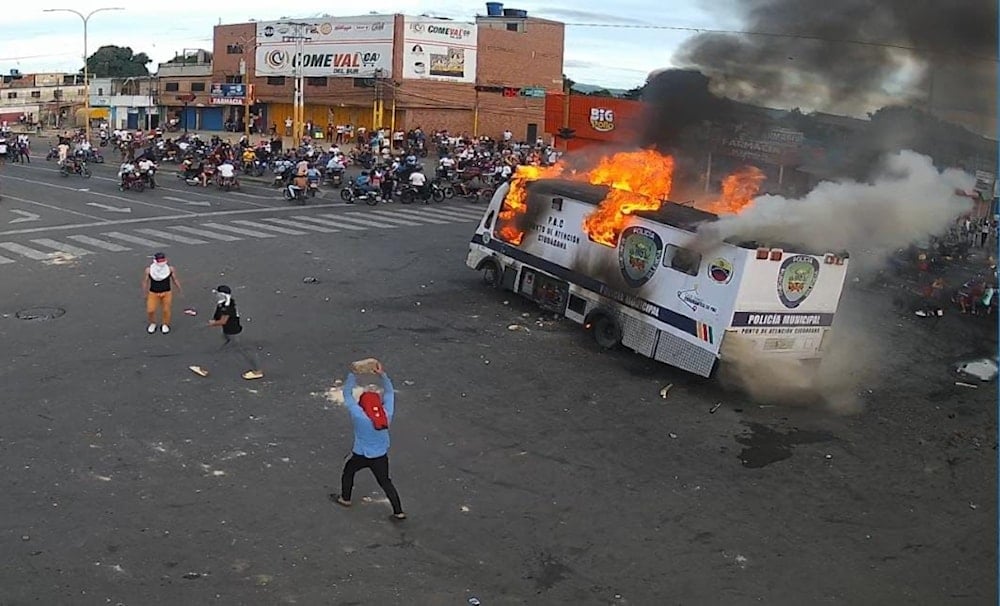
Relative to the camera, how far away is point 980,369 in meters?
13.3

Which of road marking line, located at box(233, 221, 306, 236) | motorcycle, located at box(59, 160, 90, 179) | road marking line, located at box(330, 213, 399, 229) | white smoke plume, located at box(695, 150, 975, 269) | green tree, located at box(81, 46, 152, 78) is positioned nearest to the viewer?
white smoke plume, located at box(695, 150, 975, 269)

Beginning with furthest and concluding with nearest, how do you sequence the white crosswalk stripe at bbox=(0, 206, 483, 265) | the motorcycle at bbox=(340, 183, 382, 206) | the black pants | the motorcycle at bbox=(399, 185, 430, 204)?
the motorcycle at bbox=(399, 185, 430, 204) < the motorcycle at bbox=(340, 183, 382, 206) < the white crosswalk stripe at bbox=(0, 206, 483, 265) < the black pants

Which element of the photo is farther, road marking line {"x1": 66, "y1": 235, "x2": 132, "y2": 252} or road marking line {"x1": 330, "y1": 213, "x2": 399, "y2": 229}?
road marking line {"x1": 330, "y1": 213, "x2": 399, "y2": 229}

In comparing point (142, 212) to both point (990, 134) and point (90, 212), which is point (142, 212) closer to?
point (90, 212)

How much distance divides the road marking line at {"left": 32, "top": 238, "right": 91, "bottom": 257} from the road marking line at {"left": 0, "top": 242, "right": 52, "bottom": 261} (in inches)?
16.3

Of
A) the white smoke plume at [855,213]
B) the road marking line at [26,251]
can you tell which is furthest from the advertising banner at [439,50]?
the white smoke plume at [855,213]

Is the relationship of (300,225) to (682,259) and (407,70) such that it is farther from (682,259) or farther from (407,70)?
(407,70)

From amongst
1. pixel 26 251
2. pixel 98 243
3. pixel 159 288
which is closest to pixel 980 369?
pixel 159 288

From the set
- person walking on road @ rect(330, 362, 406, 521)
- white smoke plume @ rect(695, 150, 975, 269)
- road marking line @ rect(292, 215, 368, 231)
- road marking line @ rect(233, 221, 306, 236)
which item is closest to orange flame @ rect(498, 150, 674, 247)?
white smoke plume @ rect(695, 150, 975, 269)

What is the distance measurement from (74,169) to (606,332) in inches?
1114

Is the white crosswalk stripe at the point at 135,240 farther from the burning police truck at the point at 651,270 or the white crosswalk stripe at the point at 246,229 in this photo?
the burning police truck at the point at 651,270

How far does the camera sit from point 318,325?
45.8ft

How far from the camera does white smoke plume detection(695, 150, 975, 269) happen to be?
38.6 ft

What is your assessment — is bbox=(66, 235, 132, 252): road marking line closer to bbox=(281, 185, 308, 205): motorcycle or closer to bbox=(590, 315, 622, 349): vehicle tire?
bbox=(281, 185, 308, 205): motorcycle
